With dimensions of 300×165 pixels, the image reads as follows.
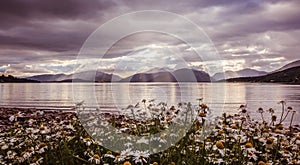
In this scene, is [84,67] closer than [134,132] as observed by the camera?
No

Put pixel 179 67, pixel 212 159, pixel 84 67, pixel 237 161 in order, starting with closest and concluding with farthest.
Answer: pixel 212 159 → pixel 237 161 → pixel 179 67 → pixel 84 67

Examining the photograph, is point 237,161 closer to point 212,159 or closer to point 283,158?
point 212,159

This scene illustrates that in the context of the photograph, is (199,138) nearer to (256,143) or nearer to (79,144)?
(256,143)

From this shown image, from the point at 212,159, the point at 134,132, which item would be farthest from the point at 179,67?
the point at 212,159

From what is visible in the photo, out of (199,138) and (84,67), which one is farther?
(84,67)

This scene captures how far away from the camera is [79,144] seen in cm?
663

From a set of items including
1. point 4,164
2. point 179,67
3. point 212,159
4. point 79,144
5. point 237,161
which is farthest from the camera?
point 179,67

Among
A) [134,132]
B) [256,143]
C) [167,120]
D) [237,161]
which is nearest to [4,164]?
[134,132]

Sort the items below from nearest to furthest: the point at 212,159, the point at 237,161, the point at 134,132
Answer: the point at 212,159, the point at 237,161, the point at 134,132

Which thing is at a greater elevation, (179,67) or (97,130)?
(179,67)

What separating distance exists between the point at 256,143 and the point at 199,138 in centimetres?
168

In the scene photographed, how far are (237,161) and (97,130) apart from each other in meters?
3.35

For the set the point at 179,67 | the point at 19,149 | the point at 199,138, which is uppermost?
the point at 179,67

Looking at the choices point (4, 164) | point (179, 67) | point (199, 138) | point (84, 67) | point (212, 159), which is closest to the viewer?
point (212, 159)
